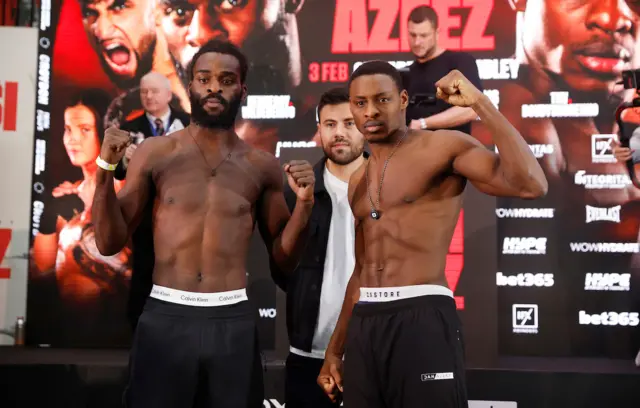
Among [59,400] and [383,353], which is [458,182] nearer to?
[383,353]

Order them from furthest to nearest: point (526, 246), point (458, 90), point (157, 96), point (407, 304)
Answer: point (157, 96), point (526, 246), point (407, 304), point (458, 90)

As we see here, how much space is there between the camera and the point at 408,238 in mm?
2461

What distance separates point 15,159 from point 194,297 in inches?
139

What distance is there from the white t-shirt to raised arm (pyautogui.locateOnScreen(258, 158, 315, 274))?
432mm

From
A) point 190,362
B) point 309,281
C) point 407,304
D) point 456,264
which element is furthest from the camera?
point 456,264

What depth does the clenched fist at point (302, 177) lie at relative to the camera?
262cm

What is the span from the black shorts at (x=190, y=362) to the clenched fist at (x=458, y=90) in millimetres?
1125

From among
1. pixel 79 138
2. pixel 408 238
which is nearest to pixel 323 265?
pixel 408 238

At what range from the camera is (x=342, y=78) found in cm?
539

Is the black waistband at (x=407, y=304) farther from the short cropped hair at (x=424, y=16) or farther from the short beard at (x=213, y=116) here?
the short cropped hair at (x=424, y=16)

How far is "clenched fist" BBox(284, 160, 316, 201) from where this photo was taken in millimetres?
2619

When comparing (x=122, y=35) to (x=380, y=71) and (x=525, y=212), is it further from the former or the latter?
(x=380, y=71)

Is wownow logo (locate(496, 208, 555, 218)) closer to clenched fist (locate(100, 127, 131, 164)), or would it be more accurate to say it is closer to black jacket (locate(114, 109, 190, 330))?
black jacket (locate(114, 109, 190, 330))

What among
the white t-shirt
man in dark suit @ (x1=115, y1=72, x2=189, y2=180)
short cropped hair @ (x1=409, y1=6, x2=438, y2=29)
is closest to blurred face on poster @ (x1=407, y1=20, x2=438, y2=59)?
short cropped hair @ (x1=409, y1=6, x2=438, y2=29)
